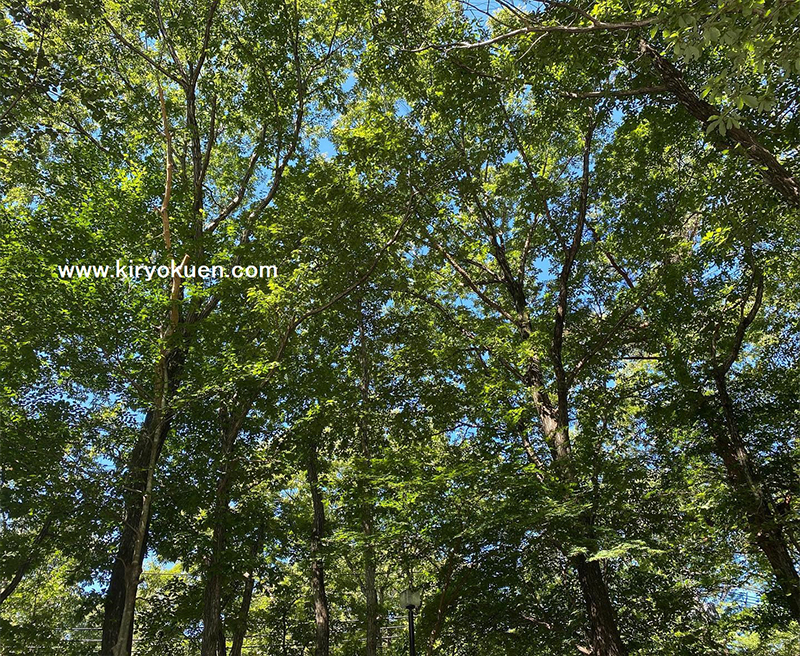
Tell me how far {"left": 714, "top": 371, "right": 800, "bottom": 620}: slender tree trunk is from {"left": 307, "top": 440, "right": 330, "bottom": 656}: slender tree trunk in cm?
610

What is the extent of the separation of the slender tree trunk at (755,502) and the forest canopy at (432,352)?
1.8 inches

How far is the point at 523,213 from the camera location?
8.41 metres

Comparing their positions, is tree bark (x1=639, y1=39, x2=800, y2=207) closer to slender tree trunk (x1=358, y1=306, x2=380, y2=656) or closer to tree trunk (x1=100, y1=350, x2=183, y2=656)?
slender tree trunk (x1=358, y1=306, x2=380, y2=656)

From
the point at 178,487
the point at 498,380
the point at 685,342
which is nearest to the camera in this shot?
the point at 498,380

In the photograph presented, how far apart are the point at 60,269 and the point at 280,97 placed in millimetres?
4956

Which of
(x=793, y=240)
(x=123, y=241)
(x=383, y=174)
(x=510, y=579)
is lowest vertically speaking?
(x=510, y=579)

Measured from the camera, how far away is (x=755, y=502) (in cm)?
605

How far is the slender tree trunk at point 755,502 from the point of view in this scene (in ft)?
19.2

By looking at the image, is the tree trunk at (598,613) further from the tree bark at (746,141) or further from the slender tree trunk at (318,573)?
the slender tree trunk at (318,573)

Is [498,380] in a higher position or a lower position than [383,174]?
lower

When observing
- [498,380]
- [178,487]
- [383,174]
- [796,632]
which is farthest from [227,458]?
[796,632]

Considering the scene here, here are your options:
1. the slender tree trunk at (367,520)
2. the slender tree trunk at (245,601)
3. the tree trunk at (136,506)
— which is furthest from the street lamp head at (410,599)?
the tree trunk at (136,506)

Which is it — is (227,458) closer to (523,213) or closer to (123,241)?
(123,241)

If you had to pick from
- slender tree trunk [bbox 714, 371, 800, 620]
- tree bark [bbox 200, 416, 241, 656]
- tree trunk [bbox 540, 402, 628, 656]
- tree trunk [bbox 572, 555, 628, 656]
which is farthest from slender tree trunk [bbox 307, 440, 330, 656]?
slender tree trunk [bbox 714, 371, 800, 620]
